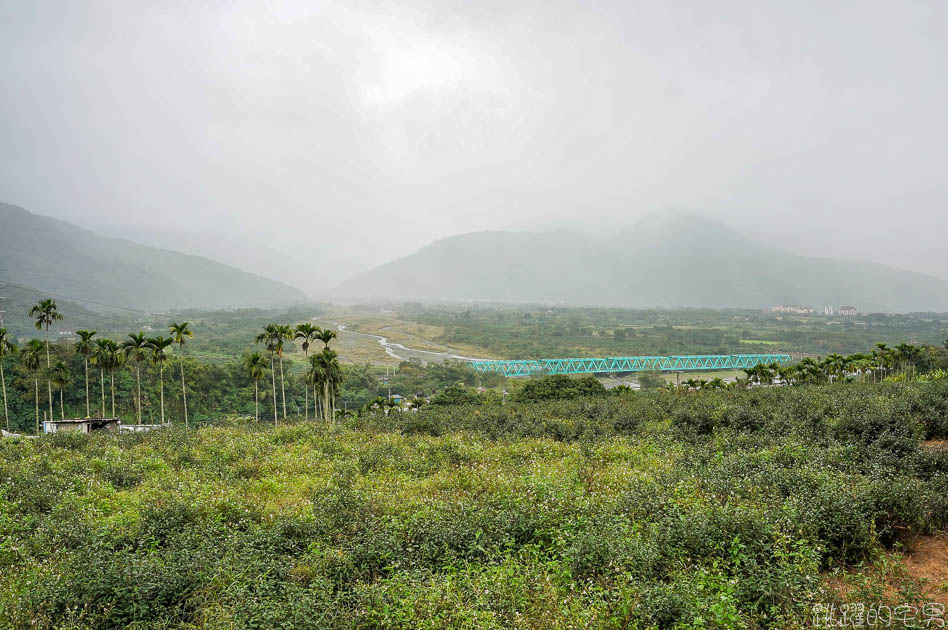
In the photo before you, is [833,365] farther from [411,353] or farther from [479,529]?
[411,353]

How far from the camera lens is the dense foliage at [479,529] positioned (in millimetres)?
8328

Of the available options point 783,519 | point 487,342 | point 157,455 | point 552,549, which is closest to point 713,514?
point 783,519

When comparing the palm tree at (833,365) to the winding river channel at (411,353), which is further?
the winding river channel at (411,353)

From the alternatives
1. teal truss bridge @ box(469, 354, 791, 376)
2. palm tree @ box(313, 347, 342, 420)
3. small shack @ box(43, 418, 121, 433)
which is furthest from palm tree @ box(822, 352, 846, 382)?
small shack @ box(43, 418, 121, 433)

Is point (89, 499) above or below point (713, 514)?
below

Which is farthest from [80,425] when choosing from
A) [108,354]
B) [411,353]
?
[411,353]

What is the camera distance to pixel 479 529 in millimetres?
11461

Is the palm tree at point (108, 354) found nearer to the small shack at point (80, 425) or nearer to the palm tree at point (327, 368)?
the small shack at point (80, 425)

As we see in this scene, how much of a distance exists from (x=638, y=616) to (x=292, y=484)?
14.3m

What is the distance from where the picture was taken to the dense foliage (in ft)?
27.3

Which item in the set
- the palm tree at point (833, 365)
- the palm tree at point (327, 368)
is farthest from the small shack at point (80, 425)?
the palm tree at point (833, 365)

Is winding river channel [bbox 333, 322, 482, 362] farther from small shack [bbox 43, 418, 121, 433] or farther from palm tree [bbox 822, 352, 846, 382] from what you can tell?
small shack [bbox 43, 418, 121, 433]

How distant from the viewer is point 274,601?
8.51m

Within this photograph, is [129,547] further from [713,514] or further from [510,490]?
[713,514]
